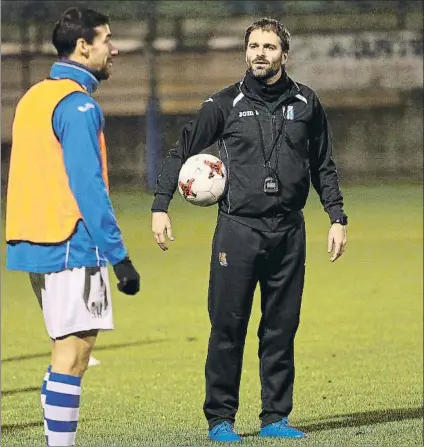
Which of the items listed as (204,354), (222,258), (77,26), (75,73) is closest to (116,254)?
(75,73)

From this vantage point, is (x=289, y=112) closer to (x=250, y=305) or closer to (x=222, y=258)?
(x=222, y=258)

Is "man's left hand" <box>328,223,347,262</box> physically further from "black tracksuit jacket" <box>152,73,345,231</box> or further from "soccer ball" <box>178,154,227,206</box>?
"soccer ball" <box>178,154,227,206</box>

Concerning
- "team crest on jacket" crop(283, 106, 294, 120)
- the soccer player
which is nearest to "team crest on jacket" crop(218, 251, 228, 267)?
"team crest on jacket" crop(283, 106, 294, 120)

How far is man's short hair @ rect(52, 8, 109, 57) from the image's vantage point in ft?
18.1

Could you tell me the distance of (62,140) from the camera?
539 cm

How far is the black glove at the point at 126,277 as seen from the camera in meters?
5.37

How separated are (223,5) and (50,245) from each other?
23.1 m

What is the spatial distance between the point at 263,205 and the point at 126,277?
1.50m

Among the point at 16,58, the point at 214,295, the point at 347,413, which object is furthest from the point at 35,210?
the point at 16,58

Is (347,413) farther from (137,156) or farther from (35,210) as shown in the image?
(137,156)

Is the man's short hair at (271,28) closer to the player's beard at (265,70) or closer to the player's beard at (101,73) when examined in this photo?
the player's beard at (265,70)

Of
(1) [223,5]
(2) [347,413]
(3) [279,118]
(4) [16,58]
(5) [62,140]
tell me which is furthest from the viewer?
(1) [223,5]

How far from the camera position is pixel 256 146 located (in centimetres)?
671

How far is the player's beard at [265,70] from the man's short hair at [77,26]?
1201 mm
